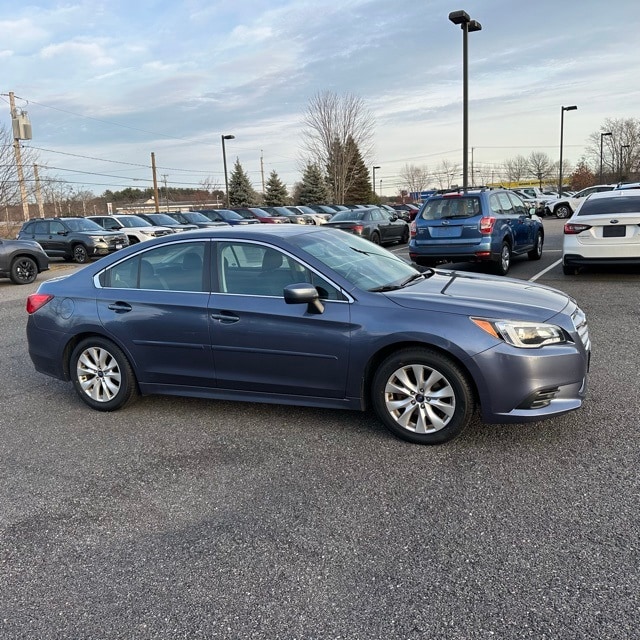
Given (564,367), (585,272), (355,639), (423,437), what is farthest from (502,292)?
(585,272)

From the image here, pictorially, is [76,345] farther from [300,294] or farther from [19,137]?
[19,137]

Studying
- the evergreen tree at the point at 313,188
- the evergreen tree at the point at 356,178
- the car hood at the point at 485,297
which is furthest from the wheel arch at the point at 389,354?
the evergreen tree at the point at 313,188

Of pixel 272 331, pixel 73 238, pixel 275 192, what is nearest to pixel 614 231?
pixel 272 331

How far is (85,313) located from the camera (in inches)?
199

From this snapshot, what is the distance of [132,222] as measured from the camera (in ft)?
77.0

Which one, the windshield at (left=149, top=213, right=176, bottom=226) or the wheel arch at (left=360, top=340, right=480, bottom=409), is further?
the windshield at (left=149, top=213, right=176, bottom=226)

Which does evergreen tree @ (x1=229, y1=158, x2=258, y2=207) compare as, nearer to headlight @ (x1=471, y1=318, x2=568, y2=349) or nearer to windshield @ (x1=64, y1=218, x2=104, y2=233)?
windshield @ (x1=64, y1=218, x2=104, y2=233)

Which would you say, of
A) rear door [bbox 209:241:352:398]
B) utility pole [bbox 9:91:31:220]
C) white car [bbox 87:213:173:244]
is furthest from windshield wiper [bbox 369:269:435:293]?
utility pole [bbox 9:91:31:220]

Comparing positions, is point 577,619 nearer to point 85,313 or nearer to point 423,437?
point 423,437

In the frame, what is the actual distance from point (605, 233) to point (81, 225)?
17.4m

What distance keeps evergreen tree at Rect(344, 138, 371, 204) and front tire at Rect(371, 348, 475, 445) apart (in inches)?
1766

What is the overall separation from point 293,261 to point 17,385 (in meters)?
3.46

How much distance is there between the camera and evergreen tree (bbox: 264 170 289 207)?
60406 millimetres

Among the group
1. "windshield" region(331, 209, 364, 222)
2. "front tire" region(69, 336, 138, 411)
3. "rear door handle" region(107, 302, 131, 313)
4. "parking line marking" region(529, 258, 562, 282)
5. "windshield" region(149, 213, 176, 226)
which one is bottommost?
"parking line marking" region(529, 258, 562, 282)
